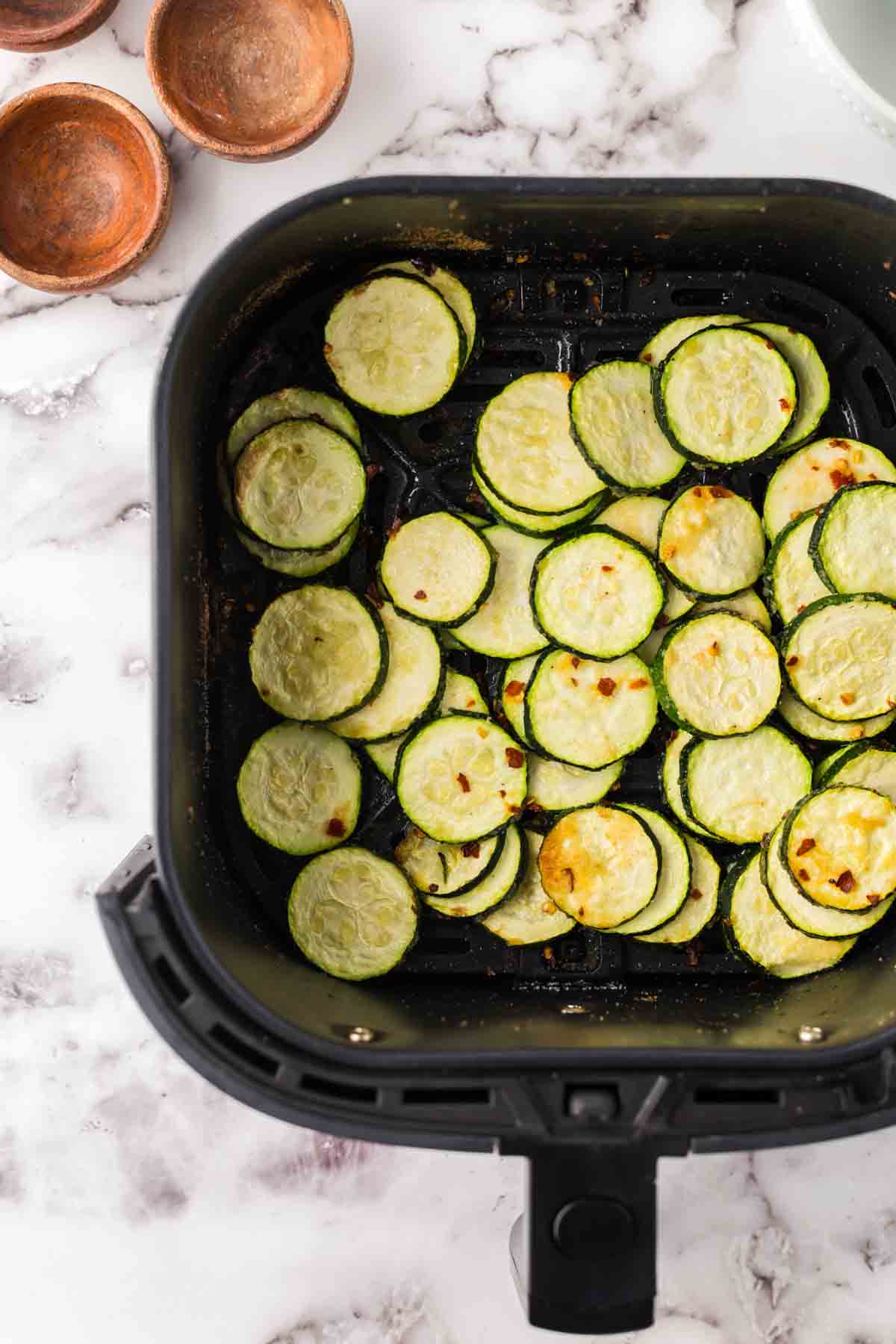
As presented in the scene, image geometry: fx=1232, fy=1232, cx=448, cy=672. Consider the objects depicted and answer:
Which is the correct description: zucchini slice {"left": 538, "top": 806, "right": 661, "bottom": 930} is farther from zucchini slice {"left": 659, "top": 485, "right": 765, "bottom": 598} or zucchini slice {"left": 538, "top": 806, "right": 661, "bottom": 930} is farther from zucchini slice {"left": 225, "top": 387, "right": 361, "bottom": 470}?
zucchini slice {"left": 225, "top": 387, "right": 361, "bottom": 470}

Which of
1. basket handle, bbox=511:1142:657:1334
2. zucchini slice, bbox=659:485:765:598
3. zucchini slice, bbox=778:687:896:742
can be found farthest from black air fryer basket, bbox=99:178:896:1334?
zucchini slice, bbox=778:687:896:742

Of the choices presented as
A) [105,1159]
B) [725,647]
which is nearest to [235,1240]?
[105,1159]

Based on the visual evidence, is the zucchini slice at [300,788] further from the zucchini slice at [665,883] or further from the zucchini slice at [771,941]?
the zucchini slice at [771,941]

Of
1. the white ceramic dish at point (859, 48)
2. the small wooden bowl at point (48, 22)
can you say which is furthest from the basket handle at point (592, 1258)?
the small wooden bowl at point (48, 22)

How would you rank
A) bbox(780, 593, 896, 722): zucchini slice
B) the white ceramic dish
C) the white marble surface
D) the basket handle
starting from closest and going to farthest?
1. the basket handle
2. the white ceramic dish
3. bbox(780, 593, 896, 722): zucchini slice
4. the white marble surface

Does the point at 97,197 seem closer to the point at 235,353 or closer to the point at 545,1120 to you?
the point at 235,353

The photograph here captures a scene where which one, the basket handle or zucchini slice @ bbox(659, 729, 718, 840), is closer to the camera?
the basket handle

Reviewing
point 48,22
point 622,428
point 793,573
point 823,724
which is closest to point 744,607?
point 793,573
